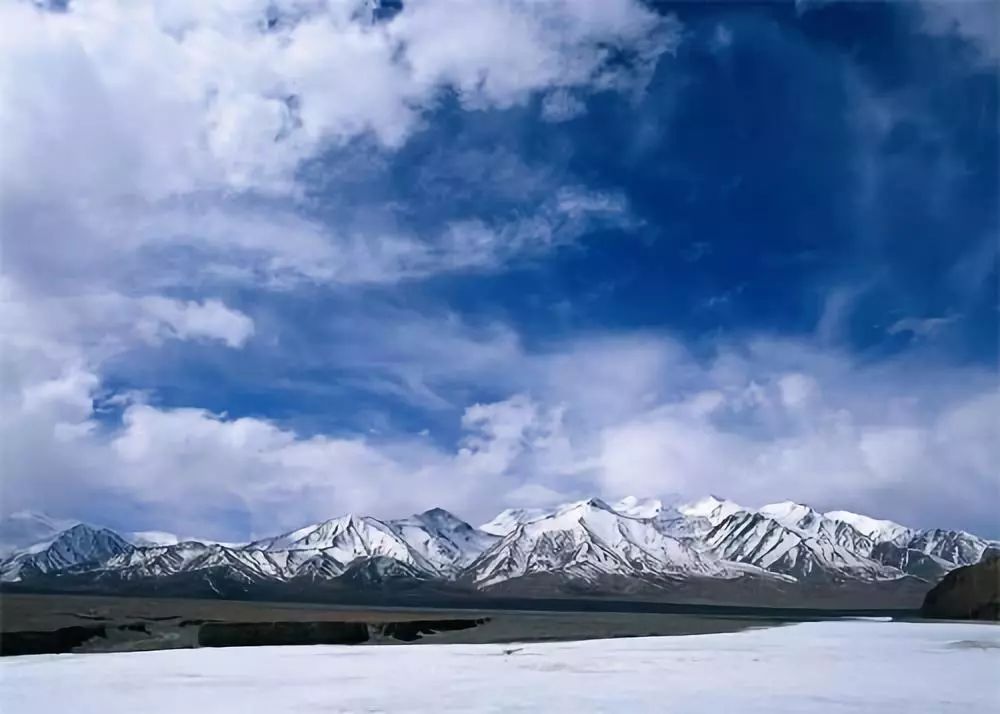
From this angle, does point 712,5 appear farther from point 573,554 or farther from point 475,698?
point 573,554

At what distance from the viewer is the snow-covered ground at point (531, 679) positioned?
921 cm

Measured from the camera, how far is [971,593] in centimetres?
1903

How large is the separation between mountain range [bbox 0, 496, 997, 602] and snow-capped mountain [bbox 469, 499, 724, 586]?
108mm

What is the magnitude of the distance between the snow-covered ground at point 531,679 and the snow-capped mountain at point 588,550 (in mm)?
10068

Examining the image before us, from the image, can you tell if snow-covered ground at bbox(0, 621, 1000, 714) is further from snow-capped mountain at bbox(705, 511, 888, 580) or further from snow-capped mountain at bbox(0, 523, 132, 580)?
snow-capped mountain at bbox(705, 511, 888, 580)

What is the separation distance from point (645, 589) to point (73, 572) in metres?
32.0

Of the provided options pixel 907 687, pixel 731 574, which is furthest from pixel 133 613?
pixel 731 574

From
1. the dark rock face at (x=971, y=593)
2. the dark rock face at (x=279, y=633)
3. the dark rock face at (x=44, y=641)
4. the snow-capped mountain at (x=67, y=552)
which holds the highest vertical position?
the snow-capped mountain at (x=67, y=552)

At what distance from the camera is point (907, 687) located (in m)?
10.0

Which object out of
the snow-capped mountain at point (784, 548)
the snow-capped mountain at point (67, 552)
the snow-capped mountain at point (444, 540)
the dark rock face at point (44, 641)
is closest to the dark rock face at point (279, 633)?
the dark rock face at point (44, 641)

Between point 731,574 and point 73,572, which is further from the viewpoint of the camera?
point 731,574

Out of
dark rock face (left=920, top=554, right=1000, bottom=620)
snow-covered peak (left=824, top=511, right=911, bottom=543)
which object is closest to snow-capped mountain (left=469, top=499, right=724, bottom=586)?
snow-covered peak (left=824, top=511, right=911, bottom=543)

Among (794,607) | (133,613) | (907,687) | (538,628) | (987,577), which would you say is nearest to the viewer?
(907,687)

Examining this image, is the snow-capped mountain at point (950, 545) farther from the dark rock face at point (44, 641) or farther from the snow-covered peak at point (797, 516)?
the dark rock face at point (44, 641)
